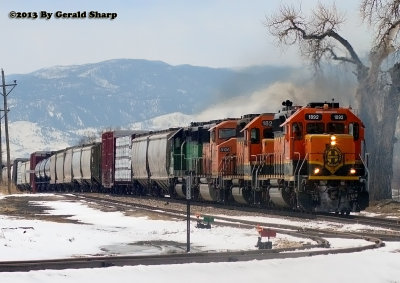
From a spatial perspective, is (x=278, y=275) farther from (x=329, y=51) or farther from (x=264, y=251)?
(x=329, y=51)

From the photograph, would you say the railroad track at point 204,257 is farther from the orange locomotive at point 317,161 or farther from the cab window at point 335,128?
the cab window at point 335,128

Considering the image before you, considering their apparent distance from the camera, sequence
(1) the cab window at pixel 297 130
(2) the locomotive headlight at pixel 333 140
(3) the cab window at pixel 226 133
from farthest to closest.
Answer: (3) the cab window at pixel 226 133
(1) the cab window at pixel 297 130
(2) the locomotive headlight at pixel 333 140

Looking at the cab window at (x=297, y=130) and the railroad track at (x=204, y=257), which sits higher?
the cab window at (x=297, y=130)

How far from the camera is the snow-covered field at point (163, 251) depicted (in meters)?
12.9

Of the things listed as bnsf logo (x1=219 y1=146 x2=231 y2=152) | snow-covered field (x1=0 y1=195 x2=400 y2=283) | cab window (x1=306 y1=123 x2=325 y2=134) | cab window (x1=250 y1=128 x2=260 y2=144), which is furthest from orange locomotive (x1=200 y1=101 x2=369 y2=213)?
bnsf logo (x1=219 y1=146 x2=231 y2=152)

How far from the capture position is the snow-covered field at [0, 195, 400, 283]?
42.3 ft

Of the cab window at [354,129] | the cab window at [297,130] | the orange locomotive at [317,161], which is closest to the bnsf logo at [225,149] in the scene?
the orange locomotive at [317,161]

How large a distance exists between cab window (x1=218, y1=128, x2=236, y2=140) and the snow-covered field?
1015 cm

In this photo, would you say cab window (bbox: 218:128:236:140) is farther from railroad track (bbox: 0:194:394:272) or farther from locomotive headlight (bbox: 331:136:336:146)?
railroad track (bbox: 0:194:394:272)

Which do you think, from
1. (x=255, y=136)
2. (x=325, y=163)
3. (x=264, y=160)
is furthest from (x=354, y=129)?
(x=255, y=136)

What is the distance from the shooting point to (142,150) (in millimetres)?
54062

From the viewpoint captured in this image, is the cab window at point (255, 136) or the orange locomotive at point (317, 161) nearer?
the orange locomotive at point (317, 161)

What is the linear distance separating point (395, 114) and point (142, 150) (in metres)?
20.4

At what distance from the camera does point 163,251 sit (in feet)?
59.7
